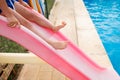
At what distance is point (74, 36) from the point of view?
7199 mm

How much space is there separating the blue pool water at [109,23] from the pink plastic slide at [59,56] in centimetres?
208

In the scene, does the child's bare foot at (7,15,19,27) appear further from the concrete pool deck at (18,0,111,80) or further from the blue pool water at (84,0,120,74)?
the blue pool water at (84,0,120,74)

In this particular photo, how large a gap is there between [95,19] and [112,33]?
170 centimetres

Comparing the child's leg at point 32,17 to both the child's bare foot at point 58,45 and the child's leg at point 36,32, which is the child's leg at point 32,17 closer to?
the child's leg at point 36,32

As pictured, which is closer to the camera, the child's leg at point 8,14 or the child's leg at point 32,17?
the child's leg at point 8,14

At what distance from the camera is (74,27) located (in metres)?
8.09

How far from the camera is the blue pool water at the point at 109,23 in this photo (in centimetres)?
698

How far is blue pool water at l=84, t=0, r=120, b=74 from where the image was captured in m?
6.98

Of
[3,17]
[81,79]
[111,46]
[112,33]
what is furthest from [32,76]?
[112,33]

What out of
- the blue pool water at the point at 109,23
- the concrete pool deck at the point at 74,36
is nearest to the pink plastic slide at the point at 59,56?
the concrete pool deck at the point at 74,36

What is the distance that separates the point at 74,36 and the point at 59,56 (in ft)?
11.8

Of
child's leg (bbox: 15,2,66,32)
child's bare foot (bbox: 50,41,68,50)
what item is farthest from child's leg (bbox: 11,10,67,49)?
child's leg (bbox: 15,2,66,32)

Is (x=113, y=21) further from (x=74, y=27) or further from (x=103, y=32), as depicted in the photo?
(x=74, y=27)

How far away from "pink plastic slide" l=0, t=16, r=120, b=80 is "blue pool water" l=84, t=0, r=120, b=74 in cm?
208
